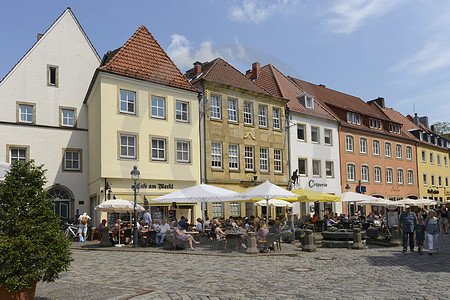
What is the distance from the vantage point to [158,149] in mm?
27281

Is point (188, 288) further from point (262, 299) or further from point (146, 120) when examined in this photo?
point (146, 120)

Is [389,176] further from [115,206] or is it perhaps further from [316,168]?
[115,206]

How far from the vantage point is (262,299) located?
27.1ft

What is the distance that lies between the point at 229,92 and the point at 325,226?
1160cm

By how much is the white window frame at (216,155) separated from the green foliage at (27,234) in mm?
22467

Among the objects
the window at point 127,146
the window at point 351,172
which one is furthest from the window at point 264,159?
the window at point 127,146

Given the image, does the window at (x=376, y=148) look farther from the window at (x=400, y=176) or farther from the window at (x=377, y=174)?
the window at (x=400, y=176)

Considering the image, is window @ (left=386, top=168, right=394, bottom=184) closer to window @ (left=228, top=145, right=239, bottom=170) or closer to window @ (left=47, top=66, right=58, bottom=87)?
window @ (left=228, top=145, right=239, bottom=170)

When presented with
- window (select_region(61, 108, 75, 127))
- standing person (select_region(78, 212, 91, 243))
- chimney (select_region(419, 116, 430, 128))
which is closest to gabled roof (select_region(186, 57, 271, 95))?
window (select_region(61, 108, 75, 127))

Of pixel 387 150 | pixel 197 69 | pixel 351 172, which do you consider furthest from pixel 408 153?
pixel 197 69

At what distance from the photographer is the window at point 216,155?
99.0 ft

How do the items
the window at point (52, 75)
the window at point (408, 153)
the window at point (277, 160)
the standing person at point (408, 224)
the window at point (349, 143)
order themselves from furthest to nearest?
the window at point (408, 153), the window at point (349, 143), the window at point (277, 160), the window at point (52, 75), the standing person at point (408, 224)

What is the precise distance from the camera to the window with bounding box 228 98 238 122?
104 feet

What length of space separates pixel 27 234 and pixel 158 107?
20.9 meters
